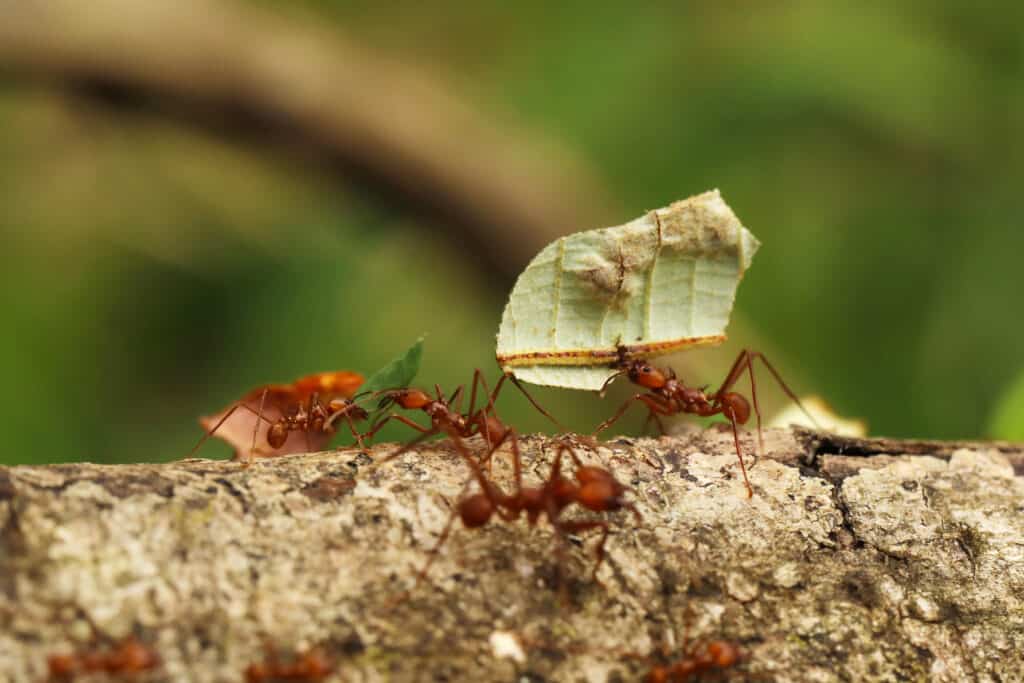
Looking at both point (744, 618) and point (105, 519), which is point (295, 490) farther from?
point (744, 618)

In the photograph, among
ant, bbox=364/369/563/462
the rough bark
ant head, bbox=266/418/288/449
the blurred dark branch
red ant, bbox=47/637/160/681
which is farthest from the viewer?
the blurred dark branch

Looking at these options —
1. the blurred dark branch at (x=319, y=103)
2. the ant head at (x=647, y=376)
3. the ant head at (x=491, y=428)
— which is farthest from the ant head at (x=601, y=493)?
the blurred dark branch at (x=319, y=103)

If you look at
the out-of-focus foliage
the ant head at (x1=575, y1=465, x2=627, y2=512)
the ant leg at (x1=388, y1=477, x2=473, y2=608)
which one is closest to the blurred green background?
the out-of-focus foliage

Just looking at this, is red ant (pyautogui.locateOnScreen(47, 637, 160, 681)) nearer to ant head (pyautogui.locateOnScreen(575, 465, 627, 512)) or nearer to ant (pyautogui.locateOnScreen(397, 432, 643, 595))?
ant (pyautogui.locateOnScreen(397, 432, 643, 595))

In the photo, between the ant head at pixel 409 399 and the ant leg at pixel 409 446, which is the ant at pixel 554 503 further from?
the ant head at pixel 409 399

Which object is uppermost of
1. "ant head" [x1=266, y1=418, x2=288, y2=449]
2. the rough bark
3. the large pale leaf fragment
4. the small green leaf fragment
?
the large pale leaf fragment

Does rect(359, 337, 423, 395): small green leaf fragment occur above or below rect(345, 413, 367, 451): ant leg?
above

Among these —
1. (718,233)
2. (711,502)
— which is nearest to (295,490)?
(711,502)

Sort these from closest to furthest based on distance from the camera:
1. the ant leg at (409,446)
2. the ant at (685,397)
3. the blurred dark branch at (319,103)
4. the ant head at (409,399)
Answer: the ant leg at (409,446), the ant at (685,397), the ant head at (409,399), the blurred dark branch at (319,103)
